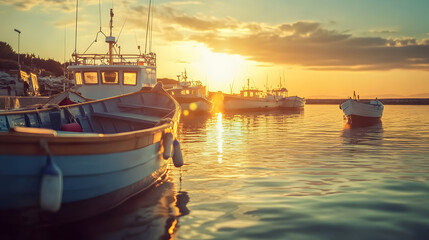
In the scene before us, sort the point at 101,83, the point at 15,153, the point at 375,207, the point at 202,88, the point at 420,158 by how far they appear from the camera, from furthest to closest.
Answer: the point at 202,88 → the point at 101,83 → the point at 420,158 → the point at 375,207 → the point at 15,153

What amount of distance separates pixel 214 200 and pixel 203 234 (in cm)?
206

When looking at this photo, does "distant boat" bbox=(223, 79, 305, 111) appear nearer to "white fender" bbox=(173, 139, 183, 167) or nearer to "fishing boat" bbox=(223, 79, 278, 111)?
"fishing boat" bbox=(223, 79, 278, 111)

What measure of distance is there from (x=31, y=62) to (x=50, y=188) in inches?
2865

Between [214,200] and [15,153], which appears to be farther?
[214,200]

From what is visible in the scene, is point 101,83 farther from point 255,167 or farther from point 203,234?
point 203,234

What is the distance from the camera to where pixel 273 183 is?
32.5 ft

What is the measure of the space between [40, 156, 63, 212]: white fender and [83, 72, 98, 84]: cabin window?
16440mm

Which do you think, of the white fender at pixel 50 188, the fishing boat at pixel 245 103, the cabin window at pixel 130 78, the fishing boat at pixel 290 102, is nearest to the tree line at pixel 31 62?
the fishing boat at pixel 245 103

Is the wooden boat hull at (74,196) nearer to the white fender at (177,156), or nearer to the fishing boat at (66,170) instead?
the fishing boat at (66,170)

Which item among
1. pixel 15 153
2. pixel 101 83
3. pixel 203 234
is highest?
pixel 101 83

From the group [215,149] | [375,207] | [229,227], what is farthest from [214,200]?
[215,149]

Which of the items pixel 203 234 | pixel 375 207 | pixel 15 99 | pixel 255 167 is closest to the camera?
pixel 203 234

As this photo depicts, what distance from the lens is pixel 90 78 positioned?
21.2 meters

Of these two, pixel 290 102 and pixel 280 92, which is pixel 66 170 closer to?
pixel 290 102
